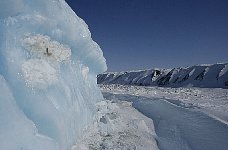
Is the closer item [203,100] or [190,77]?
[203,100]

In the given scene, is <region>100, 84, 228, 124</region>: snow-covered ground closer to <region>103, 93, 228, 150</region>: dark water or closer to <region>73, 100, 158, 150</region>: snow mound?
<region>103, 93, 228, 150</region>: dark water

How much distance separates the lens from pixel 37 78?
4.55 meters

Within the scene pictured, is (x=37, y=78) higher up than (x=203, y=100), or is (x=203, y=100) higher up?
(x=203, y=100)

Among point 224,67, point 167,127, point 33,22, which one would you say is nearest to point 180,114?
point 167,127

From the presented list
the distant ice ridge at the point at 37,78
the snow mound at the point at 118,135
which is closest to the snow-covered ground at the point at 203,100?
the snow mound at the point at 118,135

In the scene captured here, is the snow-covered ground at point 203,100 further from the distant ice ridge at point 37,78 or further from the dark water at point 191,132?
the distant ice ridge at point 37,78

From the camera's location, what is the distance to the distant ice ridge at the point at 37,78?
12.7ft

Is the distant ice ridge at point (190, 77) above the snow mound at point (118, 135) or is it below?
above

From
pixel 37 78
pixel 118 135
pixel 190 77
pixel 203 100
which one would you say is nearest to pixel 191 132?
pixel 118 135

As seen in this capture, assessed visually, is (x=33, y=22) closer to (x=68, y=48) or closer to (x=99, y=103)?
(x=68, y=48)

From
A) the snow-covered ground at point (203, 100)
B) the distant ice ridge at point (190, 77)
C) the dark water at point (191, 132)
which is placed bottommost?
the dark water at point (191, 132)

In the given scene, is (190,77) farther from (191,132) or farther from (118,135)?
(118,135)

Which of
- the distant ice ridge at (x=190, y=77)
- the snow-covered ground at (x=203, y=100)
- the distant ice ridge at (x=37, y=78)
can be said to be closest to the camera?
the distant ice ridge at (x=37, y=78)

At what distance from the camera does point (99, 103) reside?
9070 millimetres
